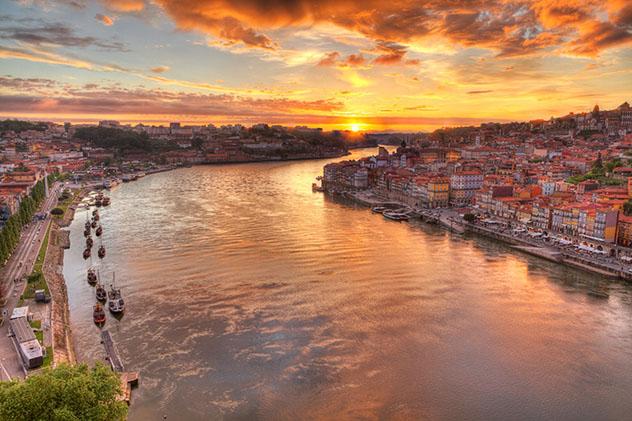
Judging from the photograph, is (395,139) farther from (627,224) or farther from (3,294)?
(3,294)

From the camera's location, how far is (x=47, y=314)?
928 centimetres

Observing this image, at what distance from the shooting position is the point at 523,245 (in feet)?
51.1

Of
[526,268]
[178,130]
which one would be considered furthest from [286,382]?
[178,130]

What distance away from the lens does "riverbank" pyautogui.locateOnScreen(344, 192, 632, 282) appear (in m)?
12.8

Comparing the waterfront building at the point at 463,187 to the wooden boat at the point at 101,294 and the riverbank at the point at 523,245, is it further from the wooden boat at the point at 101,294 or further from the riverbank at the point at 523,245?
the wooden boat at the point at 101,294

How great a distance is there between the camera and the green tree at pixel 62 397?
4.80 metres

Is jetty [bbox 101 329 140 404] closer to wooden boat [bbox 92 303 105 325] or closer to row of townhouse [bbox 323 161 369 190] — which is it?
wooden boat [bbox 92 303 105 325]

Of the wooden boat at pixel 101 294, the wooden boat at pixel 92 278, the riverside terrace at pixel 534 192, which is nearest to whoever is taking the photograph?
the wooden boat at pixel 101 294

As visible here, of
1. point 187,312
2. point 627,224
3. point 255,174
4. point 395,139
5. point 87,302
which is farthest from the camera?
point 395,139

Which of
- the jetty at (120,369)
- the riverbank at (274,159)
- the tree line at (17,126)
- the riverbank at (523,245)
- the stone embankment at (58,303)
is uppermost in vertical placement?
the tree line at (17,126)

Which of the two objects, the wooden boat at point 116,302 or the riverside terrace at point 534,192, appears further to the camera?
the riverside terrace at point 534,192

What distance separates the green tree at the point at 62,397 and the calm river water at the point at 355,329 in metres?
1.64

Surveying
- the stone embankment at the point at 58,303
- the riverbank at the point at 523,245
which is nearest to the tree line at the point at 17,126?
the stone embankment at the point at 58,303

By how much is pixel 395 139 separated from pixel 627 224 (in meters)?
101
